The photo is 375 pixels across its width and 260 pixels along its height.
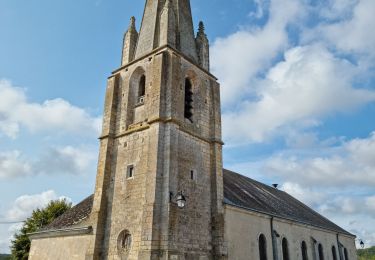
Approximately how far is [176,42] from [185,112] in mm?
3652

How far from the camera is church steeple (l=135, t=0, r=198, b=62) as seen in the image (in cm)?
1594

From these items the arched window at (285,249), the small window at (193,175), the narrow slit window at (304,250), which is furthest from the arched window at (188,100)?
the narrow slit window at (304,250)

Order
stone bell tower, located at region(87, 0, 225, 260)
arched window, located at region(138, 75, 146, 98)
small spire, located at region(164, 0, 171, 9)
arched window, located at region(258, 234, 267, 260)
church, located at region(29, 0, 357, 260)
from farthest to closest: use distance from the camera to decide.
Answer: arched window, located at region(258, 234, 267, 260) < small spire, located at region(164, 0, 171, 9) < arched window, located at region(138, 75, 146, 98) < church, located at region(29, 0, 357, 260) < stone bell tower, located at region(87, 0, 225, 260)

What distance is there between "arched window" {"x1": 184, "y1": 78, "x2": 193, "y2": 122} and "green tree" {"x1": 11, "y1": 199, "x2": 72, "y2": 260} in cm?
1577

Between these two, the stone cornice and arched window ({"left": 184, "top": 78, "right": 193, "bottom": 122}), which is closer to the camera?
the stone cornice

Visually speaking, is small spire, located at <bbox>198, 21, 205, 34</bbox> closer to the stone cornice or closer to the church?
the church

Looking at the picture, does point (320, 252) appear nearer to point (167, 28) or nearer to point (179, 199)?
point (179, 199)

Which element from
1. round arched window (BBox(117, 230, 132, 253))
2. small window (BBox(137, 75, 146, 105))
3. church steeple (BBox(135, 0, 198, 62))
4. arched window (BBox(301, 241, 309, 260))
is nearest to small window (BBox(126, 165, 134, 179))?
round arched window (BBox(117, 230, 132, 253))

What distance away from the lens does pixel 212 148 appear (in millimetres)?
15734

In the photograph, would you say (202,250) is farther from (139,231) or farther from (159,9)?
(159,9)

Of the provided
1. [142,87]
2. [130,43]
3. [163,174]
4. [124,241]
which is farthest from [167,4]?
[124,241]

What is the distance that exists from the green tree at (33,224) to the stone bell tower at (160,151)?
13025 mm

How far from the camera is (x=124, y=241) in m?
12.9

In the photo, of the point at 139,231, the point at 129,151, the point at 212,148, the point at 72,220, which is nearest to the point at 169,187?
the point at 139,231
